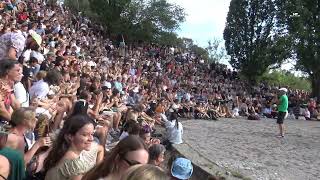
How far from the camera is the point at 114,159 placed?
3832mm

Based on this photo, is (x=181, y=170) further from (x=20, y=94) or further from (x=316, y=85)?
(x=316, y=85)

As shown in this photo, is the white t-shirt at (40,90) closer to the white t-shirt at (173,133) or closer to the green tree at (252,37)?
the white t-shirt at (173,133)

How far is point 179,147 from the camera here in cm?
1400

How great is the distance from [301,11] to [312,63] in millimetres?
4163

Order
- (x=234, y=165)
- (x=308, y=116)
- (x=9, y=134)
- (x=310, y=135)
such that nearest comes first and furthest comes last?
(x=9, y=134) → (x=234, y=165) → (x=310, y=135) → (x=308, y=116)

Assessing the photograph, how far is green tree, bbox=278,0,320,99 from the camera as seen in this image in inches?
1583

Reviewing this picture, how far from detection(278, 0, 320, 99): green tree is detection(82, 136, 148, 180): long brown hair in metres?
38.0

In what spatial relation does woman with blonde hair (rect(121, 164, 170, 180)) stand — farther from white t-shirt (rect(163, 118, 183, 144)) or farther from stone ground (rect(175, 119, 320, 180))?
white t-shirt (rect(163, 118, 183, 144))

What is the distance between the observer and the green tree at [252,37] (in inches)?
Answer: 1704

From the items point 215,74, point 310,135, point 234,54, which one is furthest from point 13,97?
point 234,54

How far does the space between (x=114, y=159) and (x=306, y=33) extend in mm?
38312

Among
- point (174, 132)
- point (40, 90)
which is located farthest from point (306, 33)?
point (40, 90)

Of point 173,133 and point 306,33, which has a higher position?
point 306,33

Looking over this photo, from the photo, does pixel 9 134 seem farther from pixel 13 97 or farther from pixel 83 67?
pixel 83 67
